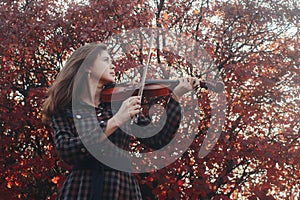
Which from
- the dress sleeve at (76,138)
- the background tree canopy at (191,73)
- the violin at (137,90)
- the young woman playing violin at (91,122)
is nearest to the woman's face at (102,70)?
the young woman playing violin at (91,122)

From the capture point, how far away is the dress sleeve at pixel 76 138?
1.92 metres

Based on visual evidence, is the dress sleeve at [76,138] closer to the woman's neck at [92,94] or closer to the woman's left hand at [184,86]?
the woman's neck at [92,94]

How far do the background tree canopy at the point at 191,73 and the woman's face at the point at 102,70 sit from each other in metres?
2.60

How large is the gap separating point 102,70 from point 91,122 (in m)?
0.31

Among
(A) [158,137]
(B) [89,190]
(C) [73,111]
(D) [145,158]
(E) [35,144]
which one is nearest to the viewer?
(B) [89,190]

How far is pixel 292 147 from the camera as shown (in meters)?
5.29

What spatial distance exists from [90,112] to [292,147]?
3757 millimetres

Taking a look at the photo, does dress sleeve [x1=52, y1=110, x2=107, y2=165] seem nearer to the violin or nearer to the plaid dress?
the plaid dress

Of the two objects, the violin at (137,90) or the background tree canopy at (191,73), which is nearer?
→ the violin at (137,90)

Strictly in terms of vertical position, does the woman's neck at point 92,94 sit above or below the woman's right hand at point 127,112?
above

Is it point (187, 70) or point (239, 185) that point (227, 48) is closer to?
point (187, 70)

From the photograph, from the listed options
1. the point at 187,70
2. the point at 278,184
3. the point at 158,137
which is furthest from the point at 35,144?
the point at 158,137

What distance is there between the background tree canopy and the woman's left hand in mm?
2548

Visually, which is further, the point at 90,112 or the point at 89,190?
the point at 90,112
